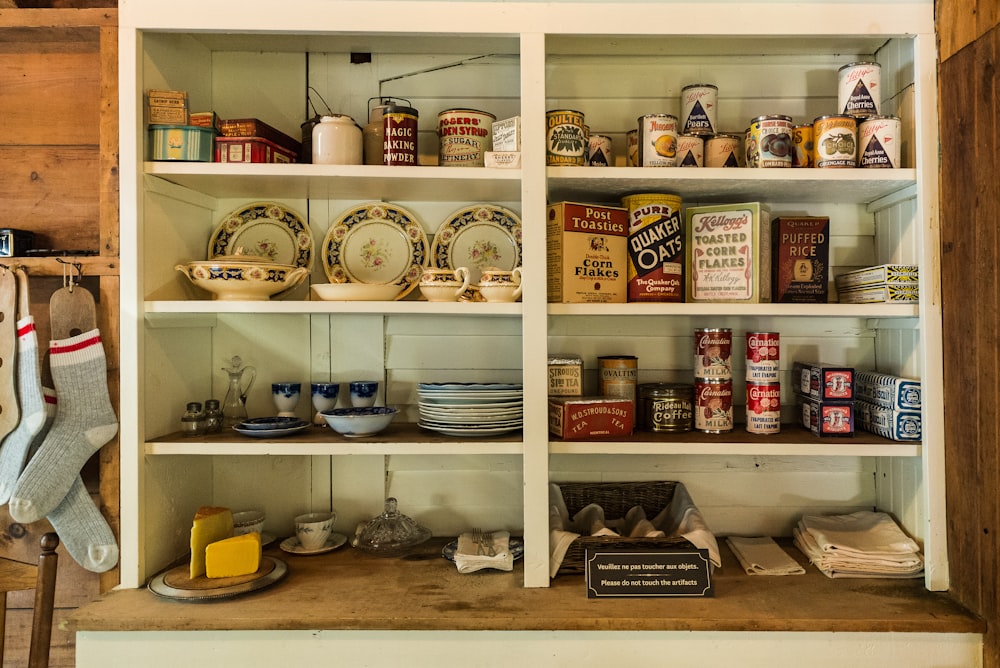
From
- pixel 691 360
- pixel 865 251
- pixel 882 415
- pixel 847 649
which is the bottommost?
pixel 847 649

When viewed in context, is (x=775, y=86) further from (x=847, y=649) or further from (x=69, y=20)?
(x=69, y=20)

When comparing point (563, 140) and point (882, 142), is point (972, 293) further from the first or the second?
point (563, 140)

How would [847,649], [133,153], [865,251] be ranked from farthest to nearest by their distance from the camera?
[865,251] < [133,153] < [847,649]

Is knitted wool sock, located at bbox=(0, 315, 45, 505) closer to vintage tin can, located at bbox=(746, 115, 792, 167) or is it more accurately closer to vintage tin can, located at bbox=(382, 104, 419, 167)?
vintage tin can, located at bbox=(382, 104, 419, 167)

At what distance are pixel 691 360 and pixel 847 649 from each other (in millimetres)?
754

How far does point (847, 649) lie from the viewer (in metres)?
1.32

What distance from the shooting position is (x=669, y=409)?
156 centimetres

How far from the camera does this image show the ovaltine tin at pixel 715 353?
5.08ft

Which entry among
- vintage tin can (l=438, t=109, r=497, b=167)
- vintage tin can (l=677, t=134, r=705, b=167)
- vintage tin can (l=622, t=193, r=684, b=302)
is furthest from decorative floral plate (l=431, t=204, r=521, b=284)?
vintage tin can (l=677, t=134, r=705, b=167)

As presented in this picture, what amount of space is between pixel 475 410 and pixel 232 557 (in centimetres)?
63

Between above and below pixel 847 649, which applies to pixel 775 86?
above

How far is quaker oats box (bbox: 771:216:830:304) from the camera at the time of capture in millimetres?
1557

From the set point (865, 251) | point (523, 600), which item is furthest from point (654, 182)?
point (523, 600)

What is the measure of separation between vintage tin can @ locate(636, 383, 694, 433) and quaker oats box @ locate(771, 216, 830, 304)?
329 mm
